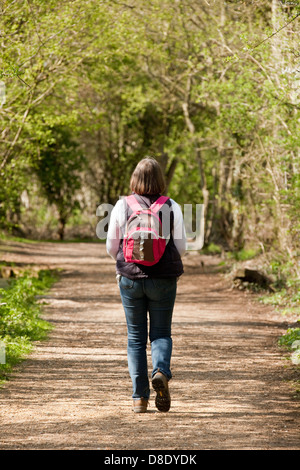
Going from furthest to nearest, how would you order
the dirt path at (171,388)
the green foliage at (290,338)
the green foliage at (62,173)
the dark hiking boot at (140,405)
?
1. the green foliage at (62,173)
2. the green foliage at (290,338)
3. the dark hiking boot at (140,405)
4. the dirt path at (171,388)

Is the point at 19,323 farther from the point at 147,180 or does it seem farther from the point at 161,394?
the point at 147,180

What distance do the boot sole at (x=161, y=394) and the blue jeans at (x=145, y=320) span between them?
102 mm

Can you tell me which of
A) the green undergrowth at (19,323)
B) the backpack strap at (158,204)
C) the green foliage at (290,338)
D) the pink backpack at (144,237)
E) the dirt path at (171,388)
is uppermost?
the backpack strap at (158,204)

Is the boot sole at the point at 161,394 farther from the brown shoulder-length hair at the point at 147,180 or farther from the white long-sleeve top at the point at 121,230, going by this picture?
the brown shoulder-length hair at the point at 147,180

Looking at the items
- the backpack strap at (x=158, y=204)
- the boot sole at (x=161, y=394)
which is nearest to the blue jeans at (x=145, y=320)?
the boot sole at (x=161, y=394)

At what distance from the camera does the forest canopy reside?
40.6 ft

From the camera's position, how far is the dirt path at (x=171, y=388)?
5.25 meters

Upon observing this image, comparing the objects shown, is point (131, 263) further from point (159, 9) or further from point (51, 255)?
point (51, 255)

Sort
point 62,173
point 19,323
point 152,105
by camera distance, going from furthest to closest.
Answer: point 62,173 < point 152,105 < point 19,323

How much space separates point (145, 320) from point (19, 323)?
4.12 metres

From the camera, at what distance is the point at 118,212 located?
5.76 m

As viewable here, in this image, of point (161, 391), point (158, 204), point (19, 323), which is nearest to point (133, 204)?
point (158, 204)

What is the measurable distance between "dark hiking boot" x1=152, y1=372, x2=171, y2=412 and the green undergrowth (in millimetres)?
2042

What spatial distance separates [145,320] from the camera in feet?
19.4
